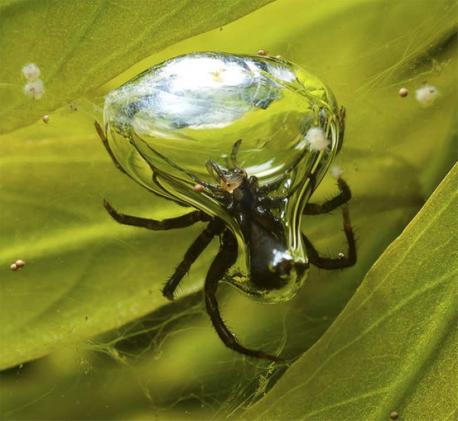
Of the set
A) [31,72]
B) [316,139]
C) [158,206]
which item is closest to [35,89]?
[31,72]

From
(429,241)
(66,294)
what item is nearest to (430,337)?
(429,241)

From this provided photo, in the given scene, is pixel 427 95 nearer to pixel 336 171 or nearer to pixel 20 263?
pixel 336 171

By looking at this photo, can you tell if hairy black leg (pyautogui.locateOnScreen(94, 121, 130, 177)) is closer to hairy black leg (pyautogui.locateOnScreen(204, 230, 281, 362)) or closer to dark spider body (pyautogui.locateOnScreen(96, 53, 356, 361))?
dark spider body (pyautogui.locateOnScreen(96, 53, 356, 361))

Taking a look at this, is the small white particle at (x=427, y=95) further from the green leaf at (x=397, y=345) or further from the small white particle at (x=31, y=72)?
the small white particle at (x=31, y=72)

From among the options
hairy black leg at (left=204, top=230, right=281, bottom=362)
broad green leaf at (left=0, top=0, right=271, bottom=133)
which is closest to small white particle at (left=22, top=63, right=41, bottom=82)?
broad green leaf at (left=0, top=0, right=271, bottom=133)

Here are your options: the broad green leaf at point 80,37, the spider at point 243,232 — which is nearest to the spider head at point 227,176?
the spider at point 243,232

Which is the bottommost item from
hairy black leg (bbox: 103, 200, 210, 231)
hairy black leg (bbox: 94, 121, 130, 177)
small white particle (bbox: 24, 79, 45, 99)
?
hairy black leg (bbox: 103, 200, 210, 231)
